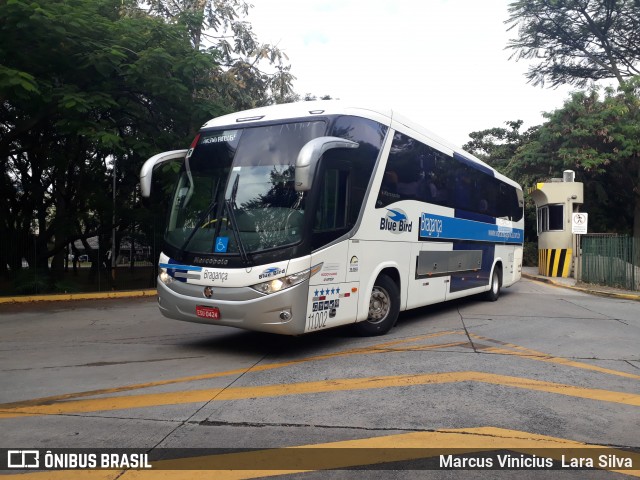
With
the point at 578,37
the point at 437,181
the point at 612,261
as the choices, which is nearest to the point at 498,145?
the point at 578,37

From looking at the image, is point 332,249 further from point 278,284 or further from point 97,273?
point 97,273

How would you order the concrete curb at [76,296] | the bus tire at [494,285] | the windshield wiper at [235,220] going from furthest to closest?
the bus tire at [494,285], the concrete curb at [76,296], the windshield wiper at [235,220]

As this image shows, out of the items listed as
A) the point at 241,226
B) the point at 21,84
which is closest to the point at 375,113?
the point at 241,226

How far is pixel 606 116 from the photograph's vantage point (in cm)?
2548

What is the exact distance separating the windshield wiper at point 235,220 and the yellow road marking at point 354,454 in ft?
9.61

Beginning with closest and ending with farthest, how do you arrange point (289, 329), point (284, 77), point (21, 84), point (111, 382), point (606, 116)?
point (111, 382), point (289, 329), point (21, 84), point (284, 77), point (606, 116)

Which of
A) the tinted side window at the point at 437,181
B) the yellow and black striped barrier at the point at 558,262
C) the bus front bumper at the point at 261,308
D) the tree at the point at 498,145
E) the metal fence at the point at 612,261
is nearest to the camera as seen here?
the bus front bumper at the point at 261,308

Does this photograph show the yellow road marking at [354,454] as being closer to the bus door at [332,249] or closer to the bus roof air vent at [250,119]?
the bus door at [332,249]

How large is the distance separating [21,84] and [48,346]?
5.51 metres

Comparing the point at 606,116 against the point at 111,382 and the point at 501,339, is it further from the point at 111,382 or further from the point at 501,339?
the point at 111,382

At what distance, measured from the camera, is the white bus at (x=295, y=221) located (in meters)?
6.32

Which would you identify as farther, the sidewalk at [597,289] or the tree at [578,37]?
the tree at [578,37]

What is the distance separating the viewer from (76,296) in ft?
46.4

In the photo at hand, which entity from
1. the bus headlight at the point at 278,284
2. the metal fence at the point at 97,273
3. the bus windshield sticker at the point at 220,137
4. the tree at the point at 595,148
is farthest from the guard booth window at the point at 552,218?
the bus headlight at the point at 278,284
